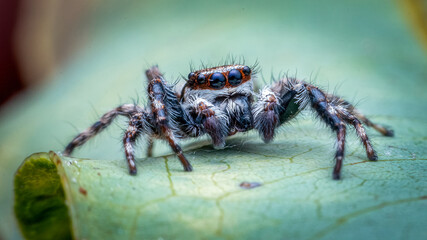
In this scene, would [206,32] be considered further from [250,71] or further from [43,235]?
[43,235]

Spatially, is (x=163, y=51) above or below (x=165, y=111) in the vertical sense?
above

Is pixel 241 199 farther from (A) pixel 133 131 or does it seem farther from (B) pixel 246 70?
(B) pixel 246 70

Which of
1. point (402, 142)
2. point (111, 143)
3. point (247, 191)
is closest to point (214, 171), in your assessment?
point (247, 191)

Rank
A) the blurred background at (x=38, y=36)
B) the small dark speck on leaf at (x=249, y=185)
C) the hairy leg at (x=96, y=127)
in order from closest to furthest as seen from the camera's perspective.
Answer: the small dark speck on leaf at (x=249, y=185), the hairy leg at (x=96, y=127), the blurred background at (x=38, y=36)

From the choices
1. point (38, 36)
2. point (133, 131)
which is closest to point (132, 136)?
point (133, 131)

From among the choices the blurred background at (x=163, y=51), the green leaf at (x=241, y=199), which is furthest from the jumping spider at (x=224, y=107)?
the blurred background at (x=163, y=51)

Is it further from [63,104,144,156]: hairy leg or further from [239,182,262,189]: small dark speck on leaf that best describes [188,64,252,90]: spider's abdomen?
[239,182,262,189]: small dark speck on leaf

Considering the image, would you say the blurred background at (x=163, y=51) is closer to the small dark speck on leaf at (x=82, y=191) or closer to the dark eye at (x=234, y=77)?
the dark eye at (x=234, y=77)
